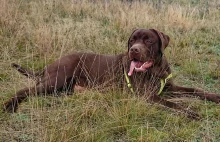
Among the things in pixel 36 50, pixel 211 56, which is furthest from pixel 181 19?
pixel 36 50

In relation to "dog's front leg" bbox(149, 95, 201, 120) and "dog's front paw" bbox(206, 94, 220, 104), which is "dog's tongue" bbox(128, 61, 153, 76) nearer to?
"dog's front leg" bbox(149, 95, 201, 120)

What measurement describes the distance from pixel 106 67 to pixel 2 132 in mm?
1765

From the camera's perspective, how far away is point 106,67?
416 cm

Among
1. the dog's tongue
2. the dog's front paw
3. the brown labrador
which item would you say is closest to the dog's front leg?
the brown labrador

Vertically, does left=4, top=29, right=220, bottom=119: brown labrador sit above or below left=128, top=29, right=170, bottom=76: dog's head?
below

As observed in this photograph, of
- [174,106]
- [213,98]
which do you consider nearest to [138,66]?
[174,106]

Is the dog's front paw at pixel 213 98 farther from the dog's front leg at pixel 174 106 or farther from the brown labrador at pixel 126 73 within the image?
the dog's front leg at pixel 174 106

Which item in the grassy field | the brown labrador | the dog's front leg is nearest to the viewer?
the grassy field

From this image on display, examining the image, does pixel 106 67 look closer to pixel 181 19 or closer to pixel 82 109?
pixel 82 109

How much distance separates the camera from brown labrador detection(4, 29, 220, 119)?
12.0ft

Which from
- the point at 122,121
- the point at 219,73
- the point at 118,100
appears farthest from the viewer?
the point at 219,73

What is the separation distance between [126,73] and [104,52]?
1.83 m

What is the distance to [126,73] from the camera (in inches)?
153

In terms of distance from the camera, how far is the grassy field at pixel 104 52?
9.18 ft
